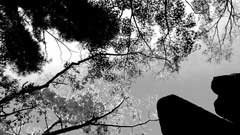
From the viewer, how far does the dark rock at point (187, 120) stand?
197cm

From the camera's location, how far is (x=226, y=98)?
249cm

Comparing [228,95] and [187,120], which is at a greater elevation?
[228,95]

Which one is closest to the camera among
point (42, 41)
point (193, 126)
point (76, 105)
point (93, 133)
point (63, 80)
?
point (193, 126)

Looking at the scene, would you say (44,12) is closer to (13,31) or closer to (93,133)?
(13,31)

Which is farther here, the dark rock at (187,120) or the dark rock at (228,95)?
the dark rock at (228,95)

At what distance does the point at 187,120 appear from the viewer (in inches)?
85.7

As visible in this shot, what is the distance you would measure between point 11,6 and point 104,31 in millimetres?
3622

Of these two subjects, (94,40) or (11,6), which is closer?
(11,6)

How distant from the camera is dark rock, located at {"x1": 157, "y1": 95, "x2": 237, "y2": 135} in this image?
1.97 metres

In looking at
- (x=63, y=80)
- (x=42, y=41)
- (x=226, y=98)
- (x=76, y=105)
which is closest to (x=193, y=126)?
(x=226, y=98)

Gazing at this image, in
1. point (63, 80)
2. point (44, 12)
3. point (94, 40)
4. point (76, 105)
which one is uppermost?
point (44, 12)

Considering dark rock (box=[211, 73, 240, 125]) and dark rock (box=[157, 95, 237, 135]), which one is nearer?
dark rock (box=[157, 95, 237, 135])

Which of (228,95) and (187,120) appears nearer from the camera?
(187,120)

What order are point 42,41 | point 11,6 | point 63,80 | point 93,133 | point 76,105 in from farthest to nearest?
point 76,105 < point 93,133 < point 63,80 < point 42,41 < point 11,6
